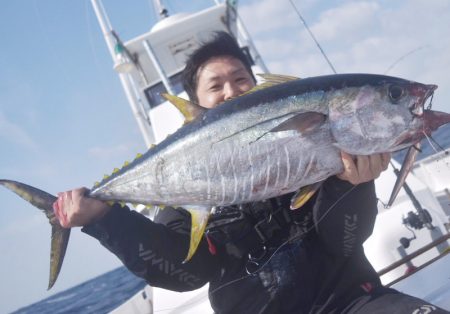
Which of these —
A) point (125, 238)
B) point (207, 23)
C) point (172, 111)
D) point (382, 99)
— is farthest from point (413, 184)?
point (207, 23)

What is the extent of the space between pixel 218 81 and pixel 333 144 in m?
1.25

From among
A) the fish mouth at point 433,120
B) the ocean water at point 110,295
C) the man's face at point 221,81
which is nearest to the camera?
the fish mouth at point 433,120

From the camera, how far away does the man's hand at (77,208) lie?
2.17 m

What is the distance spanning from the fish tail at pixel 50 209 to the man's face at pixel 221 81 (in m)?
1.42

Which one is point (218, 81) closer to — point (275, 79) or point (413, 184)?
point (275, 79)

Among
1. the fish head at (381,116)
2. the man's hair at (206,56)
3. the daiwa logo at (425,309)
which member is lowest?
the daiwa logo at (425,309)

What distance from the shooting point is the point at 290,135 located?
1.81 metres

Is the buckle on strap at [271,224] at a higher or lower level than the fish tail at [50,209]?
lower

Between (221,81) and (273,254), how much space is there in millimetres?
1444

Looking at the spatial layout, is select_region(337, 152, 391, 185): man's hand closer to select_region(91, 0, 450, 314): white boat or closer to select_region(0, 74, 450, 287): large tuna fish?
select_region(0, 74, 450, 287): large tuna fish

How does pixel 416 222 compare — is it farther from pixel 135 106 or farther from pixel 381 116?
pixel 135 106

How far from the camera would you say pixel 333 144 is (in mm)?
1815

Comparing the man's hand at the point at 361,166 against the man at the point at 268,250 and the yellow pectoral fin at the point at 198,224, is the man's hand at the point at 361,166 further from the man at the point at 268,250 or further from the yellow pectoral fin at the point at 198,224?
the yellow pectoral fin at the point at 198,224

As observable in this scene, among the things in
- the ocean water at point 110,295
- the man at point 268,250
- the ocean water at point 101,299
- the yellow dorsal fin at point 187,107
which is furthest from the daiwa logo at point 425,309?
the ocean water at point 101,299
